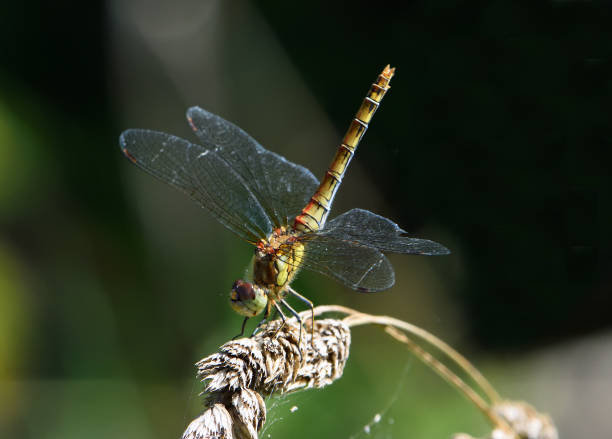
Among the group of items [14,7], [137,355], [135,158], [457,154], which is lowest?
[137,355]

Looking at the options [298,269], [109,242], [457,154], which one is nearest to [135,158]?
[298,269]

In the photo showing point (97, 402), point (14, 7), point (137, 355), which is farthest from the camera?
point (14, 7)

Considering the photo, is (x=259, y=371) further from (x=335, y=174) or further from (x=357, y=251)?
(x=335, y=174)

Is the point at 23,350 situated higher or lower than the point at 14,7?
lower

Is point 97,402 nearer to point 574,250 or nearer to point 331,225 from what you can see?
point 331,225

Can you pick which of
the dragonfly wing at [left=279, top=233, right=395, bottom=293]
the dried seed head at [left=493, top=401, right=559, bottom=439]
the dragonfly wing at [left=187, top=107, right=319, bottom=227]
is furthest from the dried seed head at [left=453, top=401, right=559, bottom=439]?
the dragonfly wing at [left=187, top=107, right=319, bottom=227]

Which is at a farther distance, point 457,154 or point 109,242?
point 457,154
